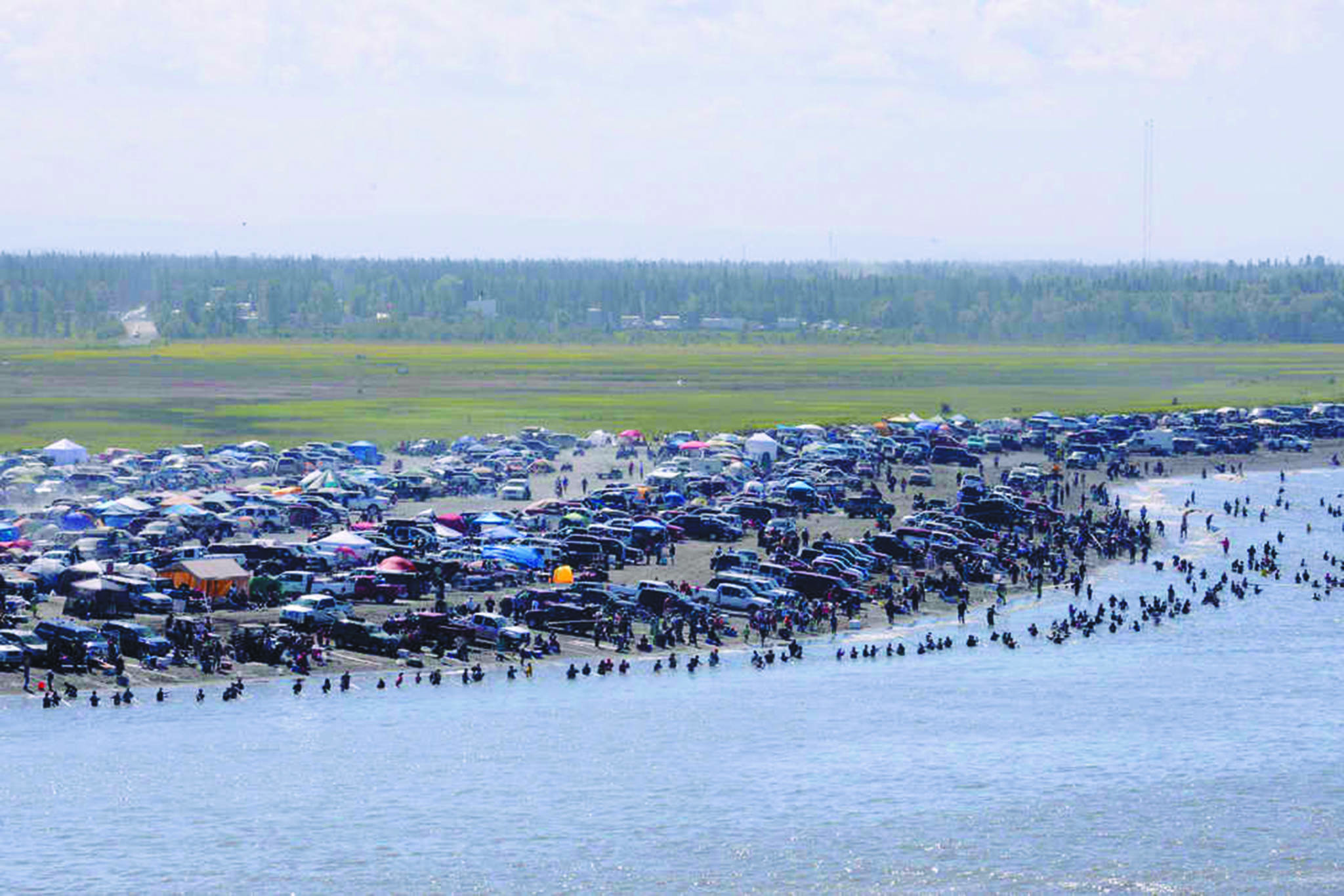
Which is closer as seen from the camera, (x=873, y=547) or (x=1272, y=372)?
(x=873, y=547)

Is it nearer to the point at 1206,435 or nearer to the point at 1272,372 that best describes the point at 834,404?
the point at 1206,435

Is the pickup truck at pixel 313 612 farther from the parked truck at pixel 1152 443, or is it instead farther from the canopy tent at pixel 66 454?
the parked truck at pixel 1152 443

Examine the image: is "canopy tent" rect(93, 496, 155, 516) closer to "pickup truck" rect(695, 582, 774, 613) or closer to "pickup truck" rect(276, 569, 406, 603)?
"pickup truck" rect(276, 569, 406, 603)

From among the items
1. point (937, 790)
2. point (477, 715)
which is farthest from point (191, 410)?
point (937, 790)

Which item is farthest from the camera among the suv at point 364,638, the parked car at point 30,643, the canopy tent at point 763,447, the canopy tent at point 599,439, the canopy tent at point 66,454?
the canopy tent at point 599,439

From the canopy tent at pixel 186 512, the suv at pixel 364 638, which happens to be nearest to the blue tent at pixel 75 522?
the canopy tent at pixel 186 512

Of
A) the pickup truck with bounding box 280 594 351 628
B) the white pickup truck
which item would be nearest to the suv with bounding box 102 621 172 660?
the pickup truck with bounding box 280 594 351 628

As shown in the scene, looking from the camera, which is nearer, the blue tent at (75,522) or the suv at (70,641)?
the suv at (70,641)
